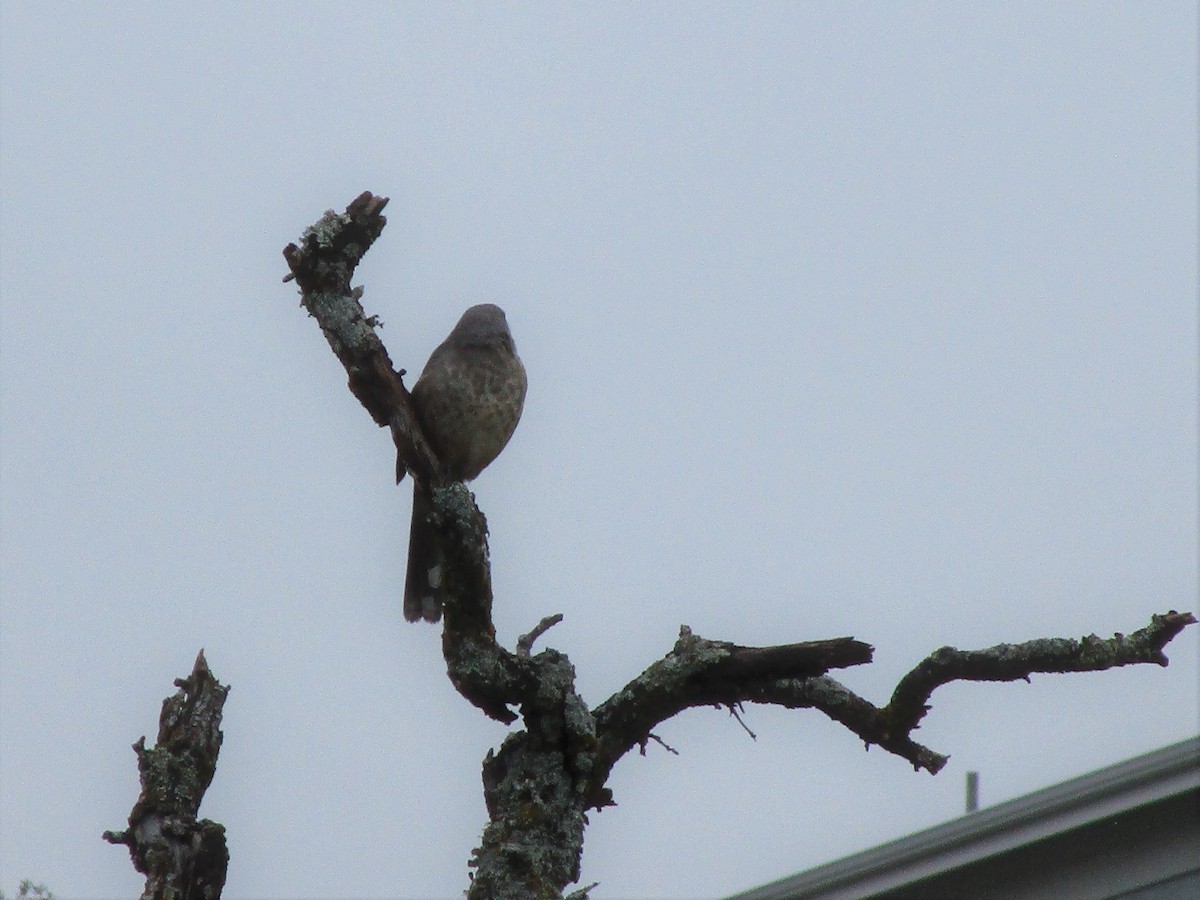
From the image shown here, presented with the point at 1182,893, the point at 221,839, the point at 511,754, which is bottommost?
the point at 221,839

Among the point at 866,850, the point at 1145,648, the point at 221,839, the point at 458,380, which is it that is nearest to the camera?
the point at 1145,648

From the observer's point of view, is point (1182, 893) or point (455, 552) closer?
point (455, 552)

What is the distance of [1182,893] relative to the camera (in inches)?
212

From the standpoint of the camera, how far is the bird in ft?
17.0

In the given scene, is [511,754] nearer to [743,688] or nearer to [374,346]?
[743,688]

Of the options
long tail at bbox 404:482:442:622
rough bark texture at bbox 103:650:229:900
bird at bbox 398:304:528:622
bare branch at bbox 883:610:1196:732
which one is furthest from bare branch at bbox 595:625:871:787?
long tail at bbox 404:482:442:622

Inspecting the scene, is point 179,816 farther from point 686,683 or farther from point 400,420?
point 686,683

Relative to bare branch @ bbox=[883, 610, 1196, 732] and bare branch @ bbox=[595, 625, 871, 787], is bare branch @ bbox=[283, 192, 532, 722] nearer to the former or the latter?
bare branch @ bbox=[595, 625, 871, 787]

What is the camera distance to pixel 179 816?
3.48 m

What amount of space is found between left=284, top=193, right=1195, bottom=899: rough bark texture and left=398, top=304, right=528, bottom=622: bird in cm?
136

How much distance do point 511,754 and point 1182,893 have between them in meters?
3.10

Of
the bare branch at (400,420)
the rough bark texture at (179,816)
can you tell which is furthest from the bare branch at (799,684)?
the rough bark texture at (179,816)

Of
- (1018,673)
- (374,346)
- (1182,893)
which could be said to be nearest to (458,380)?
(374,346)

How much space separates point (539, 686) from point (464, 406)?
1.77 metres
